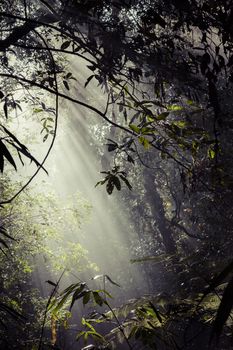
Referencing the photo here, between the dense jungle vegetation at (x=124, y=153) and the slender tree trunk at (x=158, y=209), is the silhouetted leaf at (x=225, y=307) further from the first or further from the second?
the slender tree trunk at (x=158, y=209)

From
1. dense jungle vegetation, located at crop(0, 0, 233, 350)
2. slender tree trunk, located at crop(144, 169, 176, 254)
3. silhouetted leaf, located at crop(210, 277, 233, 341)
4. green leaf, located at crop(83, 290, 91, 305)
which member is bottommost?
silhouetted leaf, located at crop(210, 277, 233, 341)

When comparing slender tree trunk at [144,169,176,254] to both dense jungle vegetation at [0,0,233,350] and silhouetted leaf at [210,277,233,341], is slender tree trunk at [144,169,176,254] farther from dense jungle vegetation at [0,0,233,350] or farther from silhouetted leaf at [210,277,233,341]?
silhouetted leaf at [210,277,233,341]

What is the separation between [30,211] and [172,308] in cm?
716

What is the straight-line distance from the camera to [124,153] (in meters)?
12.7

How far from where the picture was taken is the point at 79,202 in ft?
34.4

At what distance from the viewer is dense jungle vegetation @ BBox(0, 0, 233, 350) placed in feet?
6.68

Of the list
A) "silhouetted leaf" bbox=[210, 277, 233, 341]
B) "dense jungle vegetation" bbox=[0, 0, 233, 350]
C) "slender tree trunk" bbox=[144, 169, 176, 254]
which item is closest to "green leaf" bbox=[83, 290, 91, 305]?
"dense jungle vegetation" bbox=[0, 0, 233, 350]

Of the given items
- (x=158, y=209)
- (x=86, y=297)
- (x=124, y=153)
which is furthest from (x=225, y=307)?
(x=158, y=209)

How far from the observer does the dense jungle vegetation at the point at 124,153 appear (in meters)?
2.04

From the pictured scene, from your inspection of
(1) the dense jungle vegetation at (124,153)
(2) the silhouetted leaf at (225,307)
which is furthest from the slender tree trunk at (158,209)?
(2) the silhouetted leaf at (225,307)

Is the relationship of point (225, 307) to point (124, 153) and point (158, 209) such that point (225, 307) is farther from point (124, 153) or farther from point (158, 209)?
point (158, 209)

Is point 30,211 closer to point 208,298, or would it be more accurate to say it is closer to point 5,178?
Result: point 5,178

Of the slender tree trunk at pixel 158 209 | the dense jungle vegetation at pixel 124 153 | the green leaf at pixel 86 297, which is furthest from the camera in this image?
the slender tree trunk at pixel 158 209

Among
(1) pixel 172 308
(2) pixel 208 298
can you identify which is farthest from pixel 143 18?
(2) pixel 208 298
